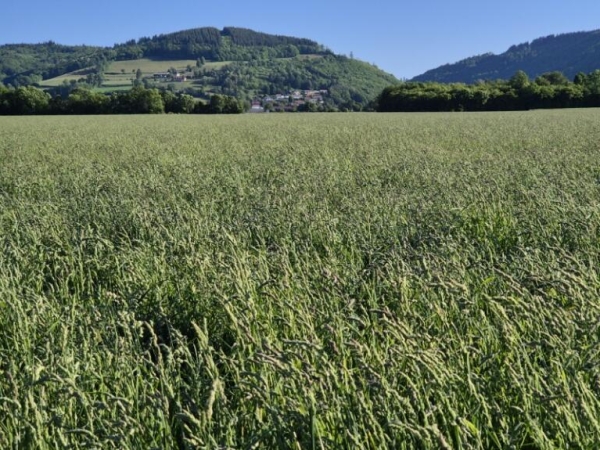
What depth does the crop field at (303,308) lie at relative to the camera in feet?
6.88

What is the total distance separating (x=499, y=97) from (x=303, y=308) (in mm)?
91748

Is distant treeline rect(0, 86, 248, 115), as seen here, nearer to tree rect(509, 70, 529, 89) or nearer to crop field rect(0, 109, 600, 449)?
tree rect(509, 70, 529, 89)

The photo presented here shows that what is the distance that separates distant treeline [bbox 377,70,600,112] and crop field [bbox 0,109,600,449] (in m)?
79.9

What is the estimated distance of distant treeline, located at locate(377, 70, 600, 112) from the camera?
279 feet

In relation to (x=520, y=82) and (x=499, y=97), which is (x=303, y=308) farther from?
(x=520, y=82)

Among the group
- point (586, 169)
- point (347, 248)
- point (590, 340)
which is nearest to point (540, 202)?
point (347, 248)

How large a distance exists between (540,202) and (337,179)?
431 centimetres

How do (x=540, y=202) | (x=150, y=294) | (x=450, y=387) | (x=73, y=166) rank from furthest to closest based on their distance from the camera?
(x=73, y=166)
(x=540, y=202)
(x=150, y=294)
(x=450, y=387)

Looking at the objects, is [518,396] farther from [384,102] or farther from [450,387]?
[384,102]

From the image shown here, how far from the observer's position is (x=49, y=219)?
662 cm

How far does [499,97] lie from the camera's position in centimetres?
8800

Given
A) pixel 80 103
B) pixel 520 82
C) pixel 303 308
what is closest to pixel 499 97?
pixel 520 82

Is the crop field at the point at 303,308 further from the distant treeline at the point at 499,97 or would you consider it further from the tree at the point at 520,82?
the tree at the point at 520,82

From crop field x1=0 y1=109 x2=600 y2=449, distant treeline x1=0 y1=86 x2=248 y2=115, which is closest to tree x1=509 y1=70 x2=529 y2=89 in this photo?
distant treeline x1=0 y1=86 x2=248 y2=115
